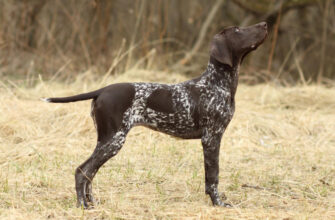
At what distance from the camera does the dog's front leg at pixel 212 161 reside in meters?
3.79

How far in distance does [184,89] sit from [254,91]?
4377 millimetres

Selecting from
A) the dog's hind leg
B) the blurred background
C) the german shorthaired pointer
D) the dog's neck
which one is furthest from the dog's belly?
the blurred background

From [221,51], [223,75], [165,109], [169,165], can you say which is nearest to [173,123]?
[165,109]

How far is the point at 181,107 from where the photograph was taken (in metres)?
3.75

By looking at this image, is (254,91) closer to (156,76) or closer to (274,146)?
(156,76)

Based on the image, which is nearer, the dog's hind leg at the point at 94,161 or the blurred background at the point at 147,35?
the dog's hind leg at the point at 94,161

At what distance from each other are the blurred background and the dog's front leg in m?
4.17

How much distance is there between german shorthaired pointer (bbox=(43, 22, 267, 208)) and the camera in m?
3.57

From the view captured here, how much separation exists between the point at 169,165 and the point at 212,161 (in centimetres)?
115

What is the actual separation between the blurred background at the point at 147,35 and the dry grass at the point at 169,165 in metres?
1.52

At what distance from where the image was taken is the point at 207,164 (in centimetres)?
383

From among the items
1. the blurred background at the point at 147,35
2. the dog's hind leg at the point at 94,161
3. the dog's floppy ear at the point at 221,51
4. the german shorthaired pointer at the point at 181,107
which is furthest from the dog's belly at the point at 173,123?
the blurred background at the point at 147,35

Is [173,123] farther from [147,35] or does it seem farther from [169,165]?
[147,35]

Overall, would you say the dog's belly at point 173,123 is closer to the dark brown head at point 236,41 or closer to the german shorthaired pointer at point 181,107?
the german shorthaired pointer at point 181,107
